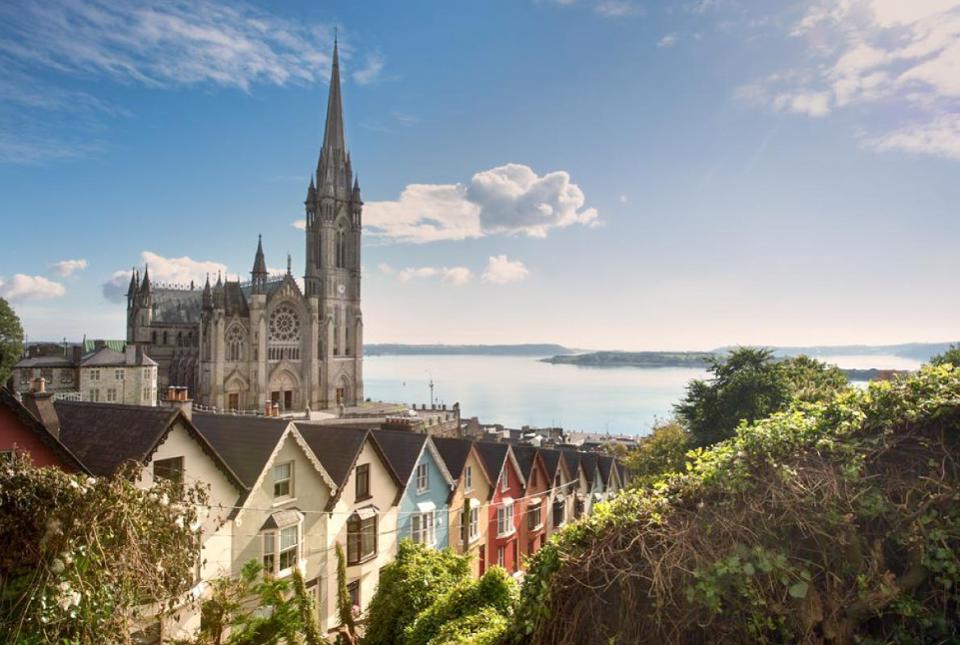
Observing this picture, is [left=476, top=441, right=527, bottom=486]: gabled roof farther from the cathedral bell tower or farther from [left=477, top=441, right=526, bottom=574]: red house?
the cathedral bell tower

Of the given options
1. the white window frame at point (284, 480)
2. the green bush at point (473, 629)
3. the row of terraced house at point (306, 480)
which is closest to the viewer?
the green bush at point (473, 629)

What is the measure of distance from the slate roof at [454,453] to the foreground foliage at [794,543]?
16.9m

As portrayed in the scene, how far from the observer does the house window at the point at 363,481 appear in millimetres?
17875

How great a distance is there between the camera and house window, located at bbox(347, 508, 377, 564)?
1728 cm

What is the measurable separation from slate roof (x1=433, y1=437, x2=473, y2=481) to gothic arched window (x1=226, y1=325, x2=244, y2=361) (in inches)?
2192

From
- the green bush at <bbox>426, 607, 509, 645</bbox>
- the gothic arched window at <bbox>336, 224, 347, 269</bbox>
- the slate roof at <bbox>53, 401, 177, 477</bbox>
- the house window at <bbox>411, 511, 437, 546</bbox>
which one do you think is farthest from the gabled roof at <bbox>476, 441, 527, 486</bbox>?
the gothic arched window at <bbox>336, 224, 347, 269</bbox>

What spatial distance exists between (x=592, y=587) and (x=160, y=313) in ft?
295

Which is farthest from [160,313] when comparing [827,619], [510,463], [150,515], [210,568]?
[827,619]

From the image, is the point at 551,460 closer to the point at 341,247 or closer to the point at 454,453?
the point at 454,453

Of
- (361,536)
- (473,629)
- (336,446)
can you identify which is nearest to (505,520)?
(361,536)

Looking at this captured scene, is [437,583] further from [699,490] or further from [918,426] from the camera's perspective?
[918,426]

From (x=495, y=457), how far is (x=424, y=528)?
19.0 ft

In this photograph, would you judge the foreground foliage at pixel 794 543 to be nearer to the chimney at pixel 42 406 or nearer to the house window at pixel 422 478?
the chimney at pixel 42 406

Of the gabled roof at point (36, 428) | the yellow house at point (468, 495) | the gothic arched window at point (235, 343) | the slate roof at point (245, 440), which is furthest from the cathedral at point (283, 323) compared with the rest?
the gabled roof at point (36, 428)
